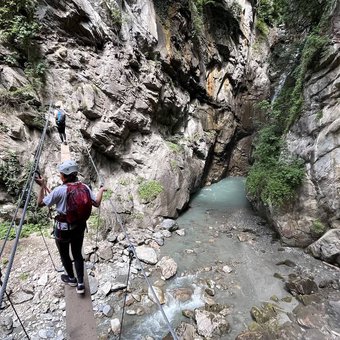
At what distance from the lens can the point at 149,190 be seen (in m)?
9.35

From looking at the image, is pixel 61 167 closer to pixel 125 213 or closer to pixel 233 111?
pixel 125 213

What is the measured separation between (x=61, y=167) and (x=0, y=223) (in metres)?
4.44

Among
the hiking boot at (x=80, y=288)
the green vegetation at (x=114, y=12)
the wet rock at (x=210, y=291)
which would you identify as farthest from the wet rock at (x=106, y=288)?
the green vegetation at (x=114, y=12)

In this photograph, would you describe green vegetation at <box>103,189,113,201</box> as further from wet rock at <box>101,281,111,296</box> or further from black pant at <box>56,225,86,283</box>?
black pant at <box>56,225,86,283</box>

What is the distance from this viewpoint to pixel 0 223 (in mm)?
5758

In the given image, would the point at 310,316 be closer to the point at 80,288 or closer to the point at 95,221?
the point at 80,288

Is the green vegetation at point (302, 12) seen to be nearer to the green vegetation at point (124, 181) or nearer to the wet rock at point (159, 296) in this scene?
the green vegetation at point (124, 181)

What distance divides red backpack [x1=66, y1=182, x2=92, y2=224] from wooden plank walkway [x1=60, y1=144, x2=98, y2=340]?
1146 mm

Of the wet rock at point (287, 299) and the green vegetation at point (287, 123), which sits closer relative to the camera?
the wet rock at point (287, 299)

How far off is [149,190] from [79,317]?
658 centimetres

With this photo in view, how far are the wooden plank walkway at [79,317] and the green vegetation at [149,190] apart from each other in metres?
5.91

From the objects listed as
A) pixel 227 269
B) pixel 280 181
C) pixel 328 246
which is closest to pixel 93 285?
pixel 227 269

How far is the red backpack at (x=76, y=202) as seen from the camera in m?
2.64

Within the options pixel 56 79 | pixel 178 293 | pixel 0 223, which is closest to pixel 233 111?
pixel 56 79
